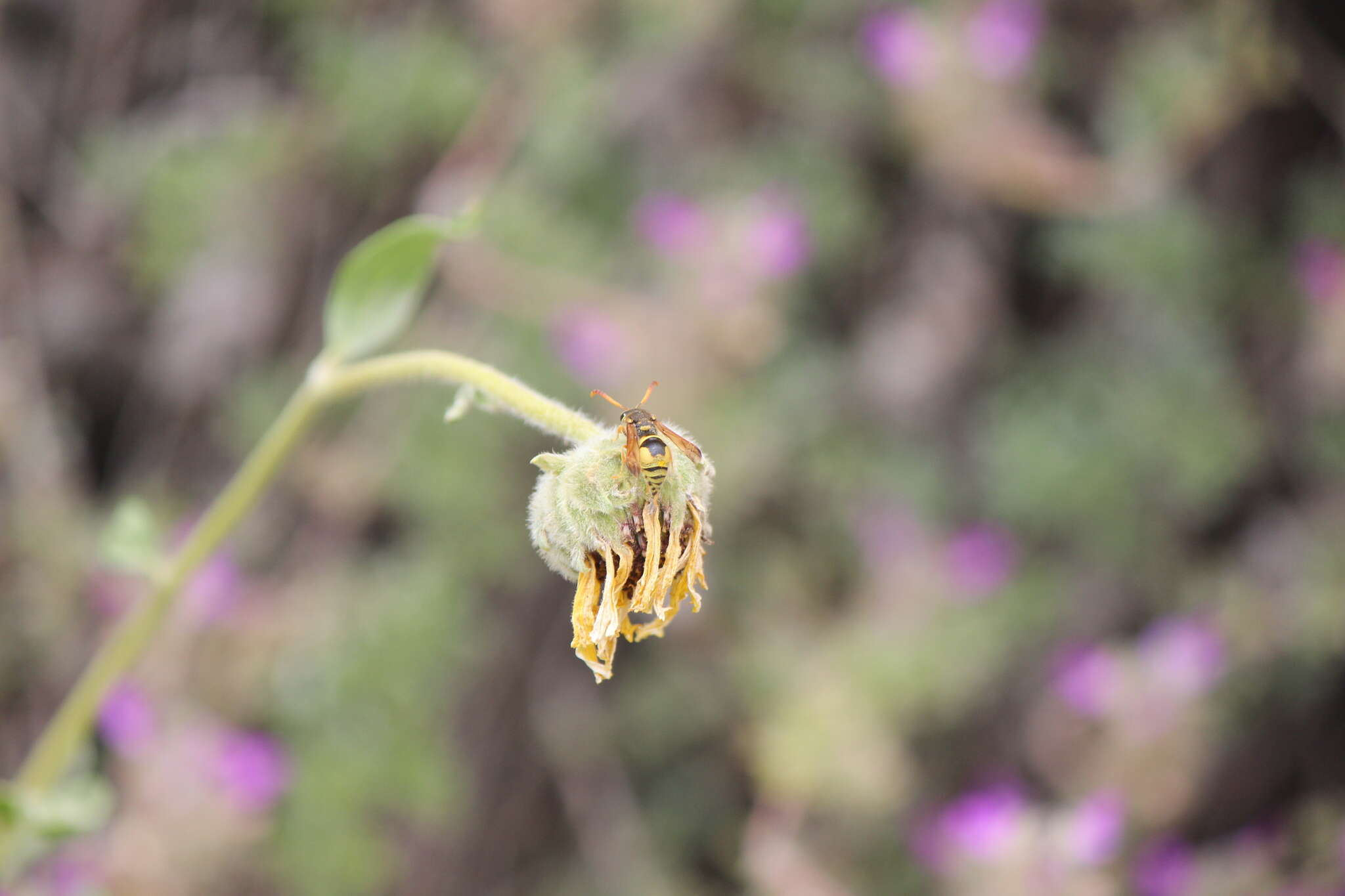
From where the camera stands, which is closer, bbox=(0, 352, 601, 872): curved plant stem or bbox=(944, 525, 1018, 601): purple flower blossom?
bbox=(0, 352, 601, 872): curved plant stem

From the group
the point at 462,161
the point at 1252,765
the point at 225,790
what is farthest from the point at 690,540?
the point at 1252,765

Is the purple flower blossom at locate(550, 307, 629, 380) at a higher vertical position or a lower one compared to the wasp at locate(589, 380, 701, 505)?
higher

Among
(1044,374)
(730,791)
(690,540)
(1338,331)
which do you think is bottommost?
(690,540)

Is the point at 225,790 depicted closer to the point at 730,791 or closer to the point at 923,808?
the point at 730,791

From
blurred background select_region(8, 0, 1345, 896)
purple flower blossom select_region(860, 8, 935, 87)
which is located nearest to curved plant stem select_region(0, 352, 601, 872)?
blurred background select_region(8, 0, 1345, 896)

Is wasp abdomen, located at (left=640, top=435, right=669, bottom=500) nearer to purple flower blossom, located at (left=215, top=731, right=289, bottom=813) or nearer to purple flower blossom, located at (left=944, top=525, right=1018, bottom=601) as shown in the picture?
purple flower blossom, located at (left=215, top=731, right=289, bottom=813)

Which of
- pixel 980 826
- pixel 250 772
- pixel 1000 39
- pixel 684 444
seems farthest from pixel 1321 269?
pixel 250 772

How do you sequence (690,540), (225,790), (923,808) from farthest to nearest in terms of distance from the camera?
1. (923,808)
2. (225,790)
3. (690,540)

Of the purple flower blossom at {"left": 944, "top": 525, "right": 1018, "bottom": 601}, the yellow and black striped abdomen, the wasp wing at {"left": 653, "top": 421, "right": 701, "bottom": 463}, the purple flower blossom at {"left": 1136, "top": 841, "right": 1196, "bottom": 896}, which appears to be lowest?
the yellow and black striped abdomen
